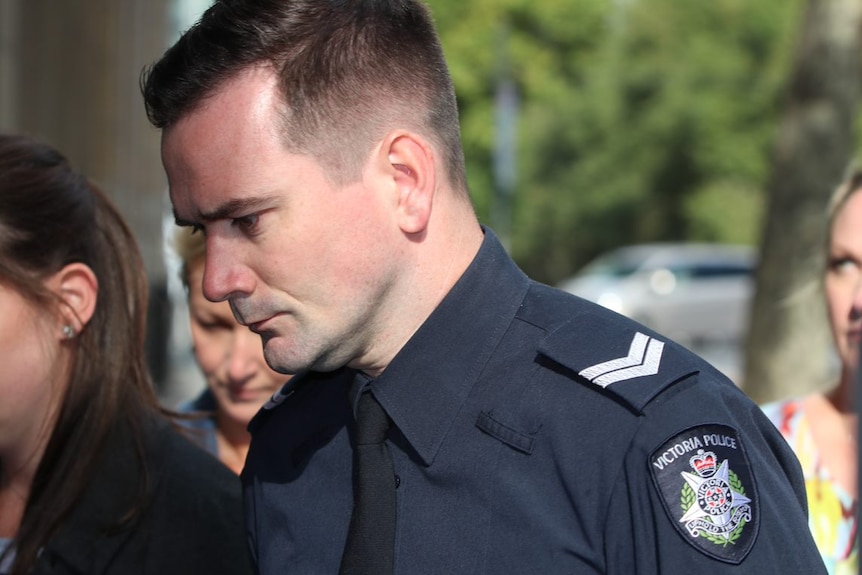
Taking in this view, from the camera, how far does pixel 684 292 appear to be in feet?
72.6

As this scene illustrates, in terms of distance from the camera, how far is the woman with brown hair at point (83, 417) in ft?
7.95

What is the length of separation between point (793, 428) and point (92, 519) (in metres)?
1.64

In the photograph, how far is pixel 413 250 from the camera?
1.81 metres

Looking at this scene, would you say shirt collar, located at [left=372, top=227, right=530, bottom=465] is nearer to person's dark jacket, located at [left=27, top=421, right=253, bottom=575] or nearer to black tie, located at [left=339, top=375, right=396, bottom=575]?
black tie, located at [left=339, top=375, right=396, bottom=575]

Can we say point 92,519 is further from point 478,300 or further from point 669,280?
point 669,280

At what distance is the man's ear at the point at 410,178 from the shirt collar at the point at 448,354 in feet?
0.41

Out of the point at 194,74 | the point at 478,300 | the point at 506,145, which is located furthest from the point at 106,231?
the point at 506,145

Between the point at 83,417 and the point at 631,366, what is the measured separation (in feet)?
4.38

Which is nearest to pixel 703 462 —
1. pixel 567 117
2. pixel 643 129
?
pixel 567 117

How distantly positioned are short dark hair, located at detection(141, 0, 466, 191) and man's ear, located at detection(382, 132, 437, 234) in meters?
0.03

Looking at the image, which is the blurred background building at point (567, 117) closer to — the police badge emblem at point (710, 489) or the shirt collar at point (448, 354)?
the shirt collar at point (448, 354)

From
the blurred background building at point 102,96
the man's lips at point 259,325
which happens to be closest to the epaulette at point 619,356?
the man's lips at point 259,325

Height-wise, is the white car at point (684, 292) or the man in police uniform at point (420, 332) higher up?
the white car at point (684, 292)

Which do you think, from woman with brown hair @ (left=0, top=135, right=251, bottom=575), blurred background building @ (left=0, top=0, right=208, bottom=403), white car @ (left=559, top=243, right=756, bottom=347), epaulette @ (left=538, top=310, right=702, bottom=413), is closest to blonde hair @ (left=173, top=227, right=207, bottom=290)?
woman with brown hair @ (left=0, top=135, right=251, bottom=575)
